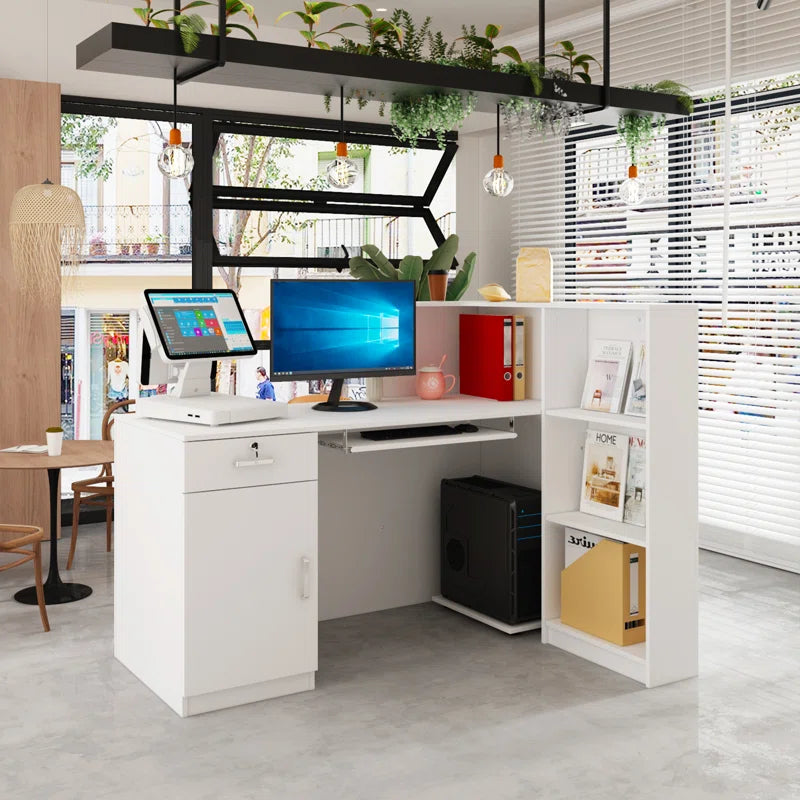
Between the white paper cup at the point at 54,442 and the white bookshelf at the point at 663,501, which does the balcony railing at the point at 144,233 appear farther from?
the white bookshelf at the point at 663,501

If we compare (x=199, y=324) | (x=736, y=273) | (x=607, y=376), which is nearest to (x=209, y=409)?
(x=199, y=324)

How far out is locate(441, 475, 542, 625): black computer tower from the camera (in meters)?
4.23

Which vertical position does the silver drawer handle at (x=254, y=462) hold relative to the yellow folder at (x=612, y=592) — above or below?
above

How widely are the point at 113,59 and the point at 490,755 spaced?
2517mm

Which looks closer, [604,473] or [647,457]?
[647,457]

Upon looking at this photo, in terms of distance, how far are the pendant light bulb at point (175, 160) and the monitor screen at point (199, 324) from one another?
427 mm

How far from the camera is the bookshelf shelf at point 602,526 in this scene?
3781 mm

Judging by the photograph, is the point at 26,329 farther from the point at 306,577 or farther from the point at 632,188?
the point at 632,188

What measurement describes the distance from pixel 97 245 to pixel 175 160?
119 inches

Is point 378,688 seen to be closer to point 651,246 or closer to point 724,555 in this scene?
point 724,555

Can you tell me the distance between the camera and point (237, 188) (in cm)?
664

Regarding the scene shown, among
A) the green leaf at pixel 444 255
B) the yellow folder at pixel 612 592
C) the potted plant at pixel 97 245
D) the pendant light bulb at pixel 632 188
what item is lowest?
the yellow folder at pixel 612 592

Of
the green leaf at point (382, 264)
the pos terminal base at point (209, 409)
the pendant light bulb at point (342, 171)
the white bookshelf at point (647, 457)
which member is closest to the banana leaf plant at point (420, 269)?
the green leaf at point (382, 264)

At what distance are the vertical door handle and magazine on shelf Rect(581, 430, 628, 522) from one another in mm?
1189
